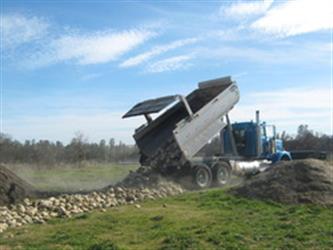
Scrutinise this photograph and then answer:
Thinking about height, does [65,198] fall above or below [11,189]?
below

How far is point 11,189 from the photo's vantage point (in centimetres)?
1594

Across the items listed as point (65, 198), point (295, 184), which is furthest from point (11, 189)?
point (295, 184)

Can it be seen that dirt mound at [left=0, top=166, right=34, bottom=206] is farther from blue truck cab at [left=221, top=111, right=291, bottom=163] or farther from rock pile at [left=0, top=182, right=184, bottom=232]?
blue truck cab at [left=221, top=111, right=291, bottom=163]

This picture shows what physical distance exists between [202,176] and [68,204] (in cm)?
→ 657

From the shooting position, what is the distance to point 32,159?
44.9 metres

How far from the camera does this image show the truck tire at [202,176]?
19361 mm

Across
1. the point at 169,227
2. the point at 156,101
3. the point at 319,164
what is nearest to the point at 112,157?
the point at 156,101

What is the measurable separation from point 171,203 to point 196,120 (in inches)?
202

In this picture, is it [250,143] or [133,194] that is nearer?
[133,194]

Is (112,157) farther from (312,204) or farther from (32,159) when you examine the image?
(312,204)

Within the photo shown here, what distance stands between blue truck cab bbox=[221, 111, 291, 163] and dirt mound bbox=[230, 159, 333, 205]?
7.30 m

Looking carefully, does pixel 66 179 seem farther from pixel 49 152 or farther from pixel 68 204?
pixel 49 152

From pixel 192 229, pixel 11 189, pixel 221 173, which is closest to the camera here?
pixel 192 229

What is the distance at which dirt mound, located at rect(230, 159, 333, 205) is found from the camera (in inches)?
537
